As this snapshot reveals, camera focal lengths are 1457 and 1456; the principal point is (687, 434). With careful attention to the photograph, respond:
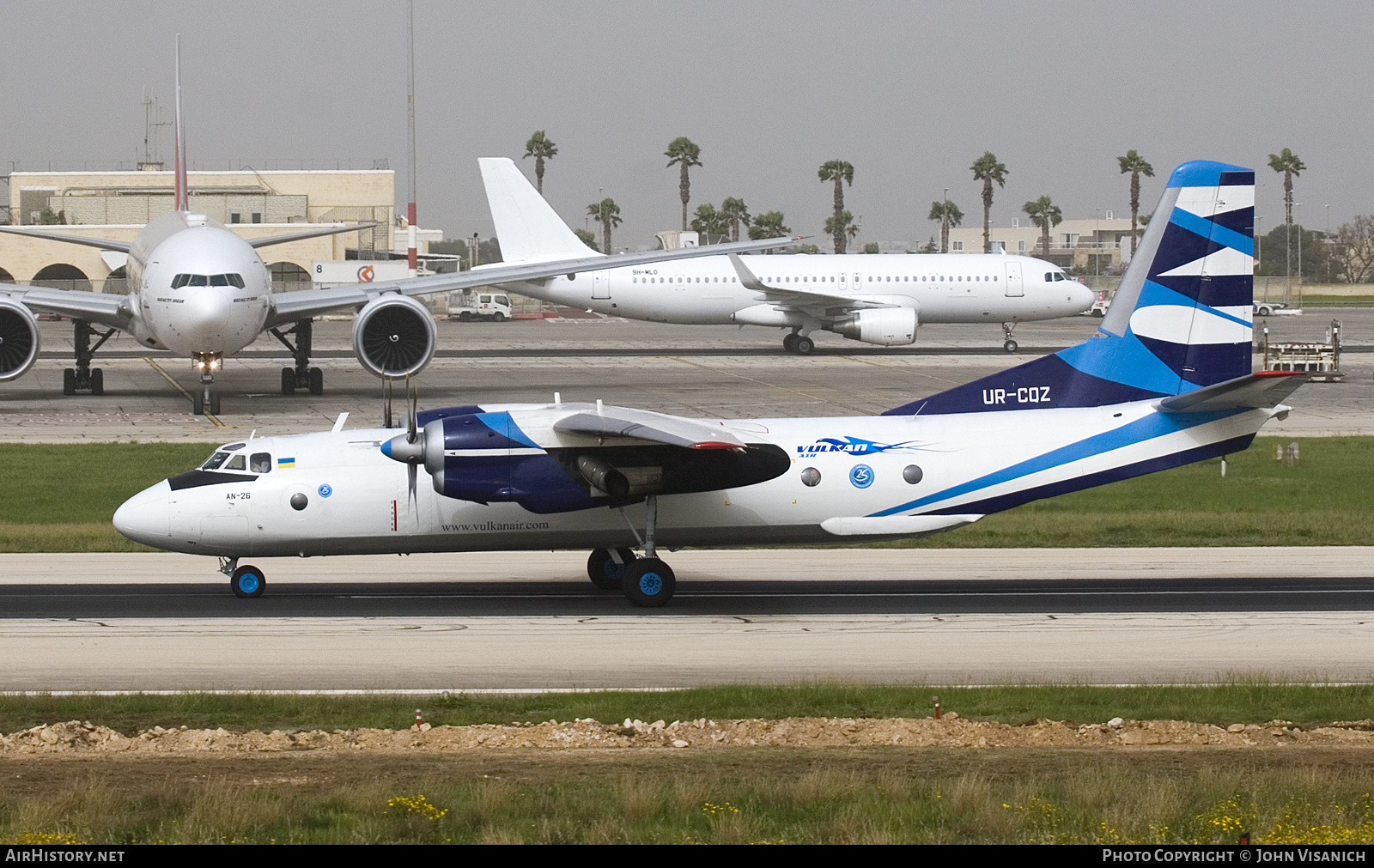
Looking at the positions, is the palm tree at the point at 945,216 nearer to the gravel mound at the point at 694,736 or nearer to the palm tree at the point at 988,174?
the palm tree at the point at 988,174

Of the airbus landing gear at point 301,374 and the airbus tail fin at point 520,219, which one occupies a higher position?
the airbus tail fin at point 520,219

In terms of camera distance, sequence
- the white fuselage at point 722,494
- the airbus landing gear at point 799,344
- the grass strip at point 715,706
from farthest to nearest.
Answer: the airbus landing gear at point 799,344
the white fuselage at point 722,494
the grass strip at point 715,706

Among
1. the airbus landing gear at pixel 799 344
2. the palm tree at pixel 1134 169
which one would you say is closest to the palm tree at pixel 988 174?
the palm tree at pixel 1134 169

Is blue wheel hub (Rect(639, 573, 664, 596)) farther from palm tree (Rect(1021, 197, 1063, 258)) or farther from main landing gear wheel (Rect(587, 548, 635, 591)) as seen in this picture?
palm tree (Rect(1021, 197, 1063, 258))

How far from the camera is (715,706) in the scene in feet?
50.8

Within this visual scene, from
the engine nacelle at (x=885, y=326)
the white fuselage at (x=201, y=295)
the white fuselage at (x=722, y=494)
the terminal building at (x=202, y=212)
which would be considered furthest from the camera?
the terminal building at (x=202, y=212)

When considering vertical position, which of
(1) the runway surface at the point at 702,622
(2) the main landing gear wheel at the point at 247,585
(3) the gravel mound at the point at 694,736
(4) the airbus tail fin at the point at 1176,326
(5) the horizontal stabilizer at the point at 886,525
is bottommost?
(3) the gravel mound at the point at 694,736

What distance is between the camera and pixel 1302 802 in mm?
10773

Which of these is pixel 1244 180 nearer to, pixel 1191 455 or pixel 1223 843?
pixel 1191 455

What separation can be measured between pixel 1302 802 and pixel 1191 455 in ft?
40.2

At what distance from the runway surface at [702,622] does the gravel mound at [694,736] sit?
222cm

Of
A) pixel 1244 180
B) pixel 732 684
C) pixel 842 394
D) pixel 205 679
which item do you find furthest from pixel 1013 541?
pixel 842 394

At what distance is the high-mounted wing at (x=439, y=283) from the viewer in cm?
4525

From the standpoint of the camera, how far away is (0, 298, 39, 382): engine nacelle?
43.0 meters
